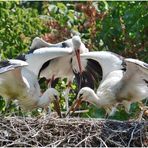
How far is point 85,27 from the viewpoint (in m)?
16.0

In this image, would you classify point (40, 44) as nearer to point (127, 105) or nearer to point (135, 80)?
point (127, 105)

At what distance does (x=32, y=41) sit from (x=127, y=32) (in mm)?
1307

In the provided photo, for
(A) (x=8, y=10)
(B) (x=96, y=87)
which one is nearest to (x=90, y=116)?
(B) (x=96, y=87)

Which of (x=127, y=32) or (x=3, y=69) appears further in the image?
(x=127, y=32)

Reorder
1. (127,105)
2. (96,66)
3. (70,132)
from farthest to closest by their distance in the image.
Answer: (96,66), (127,105), (70,132)

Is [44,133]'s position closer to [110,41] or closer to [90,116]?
[90,116]

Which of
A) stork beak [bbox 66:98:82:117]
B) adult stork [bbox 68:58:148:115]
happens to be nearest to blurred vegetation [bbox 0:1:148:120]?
adult stork [bbox 68:58:148:115]

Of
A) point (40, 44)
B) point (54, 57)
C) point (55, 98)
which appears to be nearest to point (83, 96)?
point (55, 98)

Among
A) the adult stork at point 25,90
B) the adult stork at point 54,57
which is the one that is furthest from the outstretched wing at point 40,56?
the adult stork at point 25,90

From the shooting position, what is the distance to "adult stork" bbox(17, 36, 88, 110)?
14305 mm

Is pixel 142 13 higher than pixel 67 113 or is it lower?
higher

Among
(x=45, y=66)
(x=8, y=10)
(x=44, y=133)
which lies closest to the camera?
(x=44, y=133)

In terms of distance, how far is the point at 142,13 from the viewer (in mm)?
14797

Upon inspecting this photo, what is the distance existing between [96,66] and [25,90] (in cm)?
143
